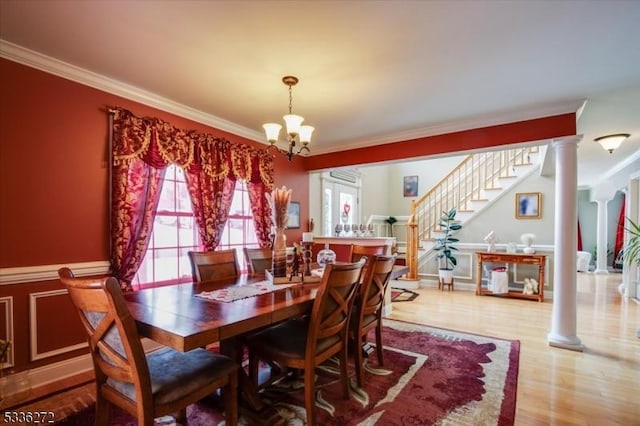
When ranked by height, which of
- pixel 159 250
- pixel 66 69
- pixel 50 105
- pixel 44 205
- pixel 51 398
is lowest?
pixel 51 398

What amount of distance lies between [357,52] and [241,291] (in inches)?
74.1

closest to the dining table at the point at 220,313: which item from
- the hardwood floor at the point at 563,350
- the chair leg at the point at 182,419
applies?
the chair leg at the point at 182,419

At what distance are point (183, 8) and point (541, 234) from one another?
6.21m

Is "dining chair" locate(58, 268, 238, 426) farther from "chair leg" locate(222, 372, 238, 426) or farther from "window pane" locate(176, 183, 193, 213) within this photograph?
"window pane" locate(176, 183, 193, 213)

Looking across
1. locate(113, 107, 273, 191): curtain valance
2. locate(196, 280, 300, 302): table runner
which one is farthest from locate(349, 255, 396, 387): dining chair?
locate(113, 107, 273, 191): curtain valance

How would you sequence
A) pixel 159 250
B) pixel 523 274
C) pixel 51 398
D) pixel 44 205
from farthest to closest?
pixel 523 274 < pixel 159 250 < pixel 44 205 < pixel 51 398

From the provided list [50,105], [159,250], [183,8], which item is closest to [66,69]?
[50,105]

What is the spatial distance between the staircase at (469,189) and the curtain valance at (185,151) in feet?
11.5

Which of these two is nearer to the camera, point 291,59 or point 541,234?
point 291,59

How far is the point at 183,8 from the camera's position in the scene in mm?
1760

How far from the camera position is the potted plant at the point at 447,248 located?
19.3ft

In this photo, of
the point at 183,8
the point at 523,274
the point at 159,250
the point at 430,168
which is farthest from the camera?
the point at 430,168

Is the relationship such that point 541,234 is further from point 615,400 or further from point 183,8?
point 183,8

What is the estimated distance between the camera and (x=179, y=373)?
153cm
